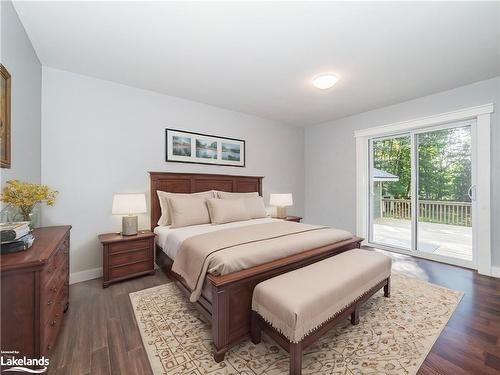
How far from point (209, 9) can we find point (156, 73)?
1.27 metres

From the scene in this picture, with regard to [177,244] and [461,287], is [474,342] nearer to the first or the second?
[461,287]

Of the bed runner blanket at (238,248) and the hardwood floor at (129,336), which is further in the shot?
the bed runner blanket at (238,248)

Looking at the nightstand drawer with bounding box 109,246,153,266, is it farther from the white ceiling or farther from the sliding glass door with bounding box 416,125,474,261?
the sliding glass door with bounding box 416,125,474,261

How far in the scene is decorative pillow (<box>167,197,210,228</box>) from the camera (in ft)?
9.27

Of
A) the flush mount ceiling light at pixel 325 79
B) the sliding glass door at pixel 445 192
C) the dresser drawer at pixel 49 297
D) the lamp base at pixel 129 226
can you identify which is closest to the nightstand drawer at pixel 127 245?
Result: the lamp base at pixel 129 226

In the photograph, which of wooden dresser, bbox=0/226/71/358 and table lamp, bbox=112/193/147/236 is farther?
table lamp, bbox=112/193/147/236

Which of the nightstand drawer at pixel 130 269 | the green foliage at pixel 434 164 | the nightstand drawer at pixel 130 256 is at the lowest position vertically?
the nightstand drawer at pixel 130 269

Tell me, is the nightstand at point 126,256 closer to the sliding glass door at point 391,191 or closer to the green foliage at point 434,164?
the sliding glass door at point 391,191

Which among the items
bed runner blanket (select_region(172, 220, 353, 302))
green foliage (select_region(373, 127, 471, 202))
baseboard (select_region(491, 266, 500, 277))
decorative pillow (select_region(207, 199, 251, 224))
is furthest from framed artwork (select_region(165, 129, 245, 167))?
baseboard (select_region(491, 266, 500, 277))

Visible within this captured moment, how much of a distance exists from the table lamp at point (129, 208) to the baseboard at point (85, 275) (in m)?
0.63

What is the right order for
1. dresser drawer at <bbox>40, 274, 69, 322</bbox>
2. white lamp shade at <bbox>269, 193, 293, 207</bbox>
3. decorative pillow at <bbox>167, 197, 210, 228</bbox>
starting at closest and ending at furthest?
dresser drawer at <bbox>40, 274, 69, 322</bbox>, decorative pillow at <bbox>167, 197, 210, 228</bbox>, white lamp shade at <bbox>269, 193, 293, 207</bbox>

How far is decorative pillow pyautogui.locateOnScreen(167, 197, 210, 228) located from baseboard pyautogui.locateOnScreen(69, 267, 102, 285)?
1.12 m

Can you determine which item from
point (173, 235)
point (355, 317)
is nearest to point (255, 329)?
point (355, 317)

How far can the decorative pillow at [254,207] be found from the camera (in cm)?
344
